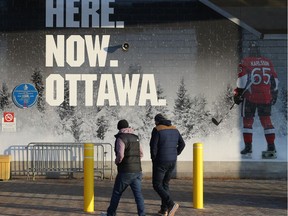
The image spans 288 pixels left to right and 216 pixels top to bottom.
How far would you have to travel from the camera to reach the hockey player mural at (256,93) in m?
19.2

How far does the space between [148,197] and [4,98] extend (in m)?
6.52

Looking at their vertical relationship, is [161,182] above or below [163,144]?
below

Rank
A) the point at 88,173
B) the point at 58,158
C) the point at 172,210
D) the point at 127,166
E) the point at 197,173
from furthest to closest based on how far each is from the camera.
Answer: the point at 58,158 < the point at 197,173 < the point at 88,173 < the point at 172,210 < the point at 127,166

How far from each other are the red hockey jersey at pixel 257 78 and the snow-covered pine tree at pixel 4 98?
724 centimetres

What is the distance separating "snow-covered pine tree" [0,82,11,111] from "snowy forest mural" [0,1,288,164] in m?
0.03

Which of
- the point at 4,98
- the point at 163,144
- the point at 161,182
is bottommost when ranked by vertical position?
the point at 161,182

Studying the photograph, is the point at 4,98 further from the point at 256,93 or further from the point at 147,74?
the point at 256,93

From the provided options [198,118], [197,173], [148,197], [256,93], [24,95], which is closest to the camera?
[197,173]

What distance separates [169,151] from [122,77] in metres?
7.41

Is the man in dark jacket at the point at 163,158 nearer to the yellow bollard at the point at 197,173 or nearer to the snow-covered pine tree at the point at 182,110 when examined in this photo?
the yellow bollard at the point at 197,173

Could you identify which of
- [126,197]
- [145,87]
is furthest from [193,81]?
[126,197]

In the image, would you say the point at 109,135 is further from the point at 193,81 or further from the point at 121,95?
the point at 193,81

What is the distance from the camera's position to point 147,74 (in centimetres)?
1902

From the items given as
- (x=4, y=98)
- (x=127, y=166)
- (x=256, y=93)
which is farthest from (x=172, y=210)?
(x=4, y=98)
